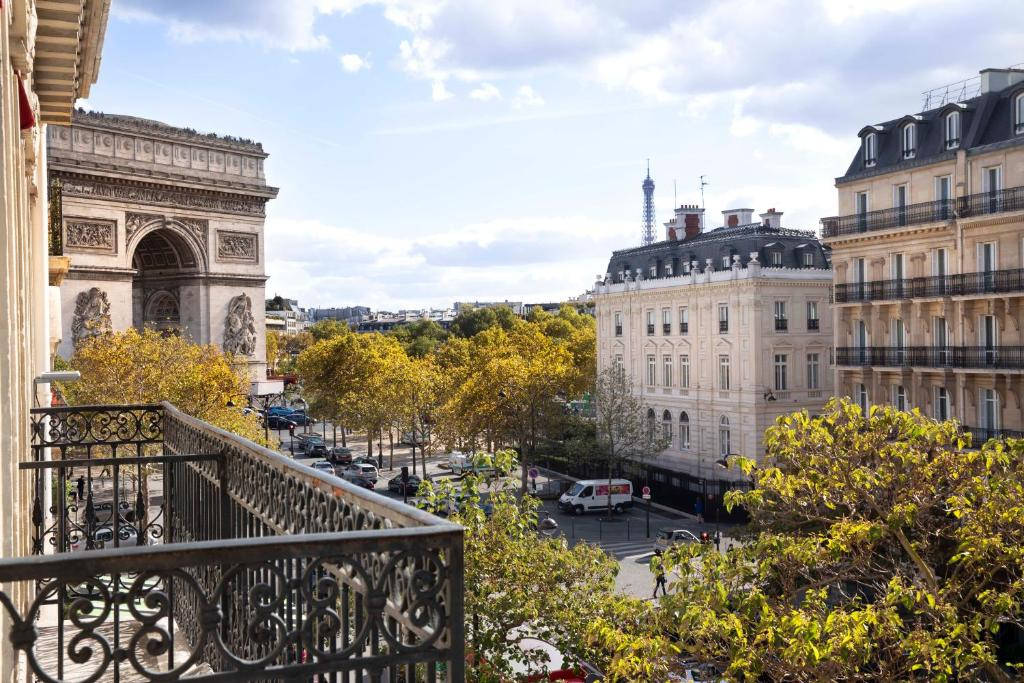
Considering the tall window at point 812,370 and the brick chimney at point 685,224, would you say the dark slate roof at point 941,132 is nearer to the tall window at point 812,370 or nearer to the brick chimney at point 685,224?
the tall window at point 812,370

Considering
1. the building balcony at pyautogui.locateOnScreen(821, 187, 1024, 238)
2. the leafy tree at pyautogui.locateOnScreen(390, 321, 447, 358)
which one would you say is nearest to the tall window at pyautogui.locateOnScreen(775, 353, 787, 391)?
the building balcony at pyautogui.locateOnScreen(821, 187, 1024, 238)

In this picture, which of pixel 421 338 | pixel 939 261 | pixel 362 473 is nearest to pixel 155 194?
pixel 362 473

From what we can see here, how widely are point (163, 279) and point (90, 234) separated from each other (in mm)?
6315

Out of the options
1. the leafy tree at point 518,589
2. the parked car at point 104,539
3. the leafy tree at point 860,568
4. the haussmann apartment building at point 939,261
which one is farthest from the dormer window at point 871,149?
the parked car at point 104,539

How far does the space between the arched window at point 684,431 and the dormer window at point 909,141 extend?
16.8 meters

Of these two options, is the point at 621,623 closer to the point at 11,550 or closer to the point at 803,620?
the point at 803,620

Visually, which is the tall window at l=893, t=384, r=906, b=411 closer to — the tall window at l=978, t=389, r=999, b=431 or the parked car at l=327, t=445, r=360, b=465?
the tall window at l=978, t=389, r=999, b=431

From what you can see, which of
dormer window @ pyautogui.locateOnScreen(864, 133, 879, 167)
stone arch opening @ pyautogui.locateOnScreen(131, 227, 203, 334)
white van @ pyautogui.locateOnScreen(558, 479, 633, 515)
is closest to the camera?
dormer window @ pyautogui.locateOnScreen(864, 133, 879, 167)

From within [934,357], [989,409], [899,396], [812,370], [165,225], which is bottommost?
[989,409]

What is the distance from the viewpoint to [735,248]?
44812 mm

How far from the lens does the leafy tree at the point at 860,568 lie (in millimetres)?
10789

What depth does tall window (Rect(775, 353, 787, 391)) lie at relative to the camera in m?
42.8

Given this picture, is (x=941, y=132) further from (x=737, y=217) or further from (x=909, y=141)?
(x=737, y=217)

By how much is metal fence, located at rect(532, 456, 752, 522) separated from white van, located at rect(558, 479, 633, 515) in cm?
219
